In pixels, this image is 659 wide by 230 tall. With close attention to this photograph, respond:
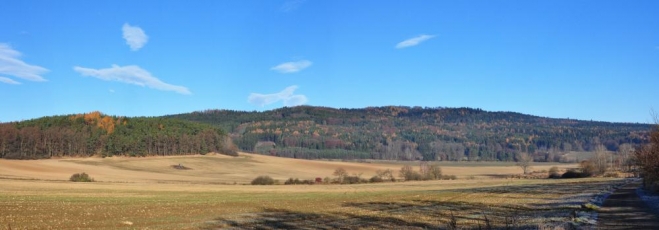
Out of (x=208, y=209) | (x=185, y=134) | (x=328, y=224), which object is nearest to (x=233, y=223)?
(x=328, y=224)

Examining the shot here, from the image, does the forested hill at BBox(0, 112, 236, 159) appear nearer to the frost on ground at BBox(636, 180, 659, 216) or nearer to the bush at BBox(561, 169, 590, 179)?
the bush at BBox(561, 169, 590, 179)

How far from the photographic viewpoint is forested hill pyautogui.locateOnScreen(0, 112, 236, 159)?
414ft

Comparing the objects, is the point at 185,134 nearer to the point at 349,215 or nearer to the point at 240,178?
the point at 240,178

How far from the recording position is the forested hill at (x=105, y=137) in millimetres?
126188

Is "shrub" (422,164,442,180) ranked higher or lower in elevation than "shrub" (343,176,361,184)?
higher

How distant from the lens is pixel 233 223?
28.9 metres

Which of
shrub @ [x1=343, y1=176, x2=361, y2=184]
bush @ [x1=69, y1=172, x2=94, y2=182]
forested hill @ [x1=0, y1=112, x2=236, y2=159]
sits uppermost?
forested hill @ [x1=0, y1=112, x2=236, y2=159]

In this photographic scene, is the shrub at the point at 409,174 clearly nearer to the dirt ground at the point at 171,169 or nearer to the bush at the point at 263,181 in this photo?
the dirt ground at the point at 171,169

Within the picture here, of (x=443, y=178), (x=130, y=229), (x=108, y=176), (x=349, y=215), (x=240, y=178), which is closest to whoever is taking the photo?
(x=130, y=229)

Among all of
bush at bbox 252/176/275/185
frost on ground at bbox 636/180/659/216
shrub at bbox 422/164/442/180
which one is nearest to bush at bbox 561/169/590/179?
shrub at bbox 422/164/442/180

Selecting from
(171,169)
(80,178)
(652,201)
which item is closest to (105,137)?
(171,169)

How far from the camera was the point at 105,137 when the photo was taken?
138 m

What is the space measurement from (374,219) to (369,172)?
104107mm

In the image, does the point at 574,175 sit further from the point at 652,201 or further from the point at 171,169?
the point at 171,169
